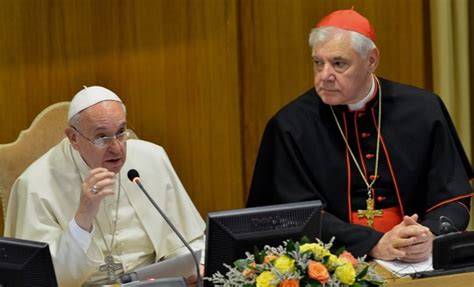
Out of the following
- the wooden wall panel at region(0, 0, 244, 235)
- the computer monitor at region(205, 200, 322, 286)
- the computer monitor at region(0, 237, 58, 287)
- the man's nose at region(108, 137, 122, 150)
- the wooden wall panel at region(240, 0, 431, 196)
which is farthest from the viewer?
the wooden wall panel at region(240, 0, 431, 196)

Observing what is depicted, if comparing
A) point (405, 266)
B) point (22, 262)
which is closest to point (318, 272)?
point (22, 262)

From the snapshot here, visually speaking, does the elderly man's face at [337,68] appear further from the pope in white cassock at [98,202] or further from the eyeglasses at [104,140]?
the eyeglasses at [104,140]

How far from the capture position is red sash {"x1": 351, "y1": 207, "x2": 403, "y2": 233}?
4.49m

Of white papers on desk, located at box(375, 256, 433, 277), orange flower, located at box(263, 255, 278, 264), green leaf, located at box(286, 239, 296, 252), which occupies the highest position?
green leaf, located at box(286, 239, 296, 252)

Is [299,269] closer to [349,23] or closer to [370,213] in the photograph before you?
[370,213]

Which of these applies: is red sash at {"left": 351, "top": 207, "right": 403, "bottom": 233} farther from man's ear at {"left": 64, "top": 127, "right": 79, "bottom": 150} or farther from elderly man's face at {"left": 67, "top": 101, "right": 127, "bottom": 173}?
man's ear at {"left": 64, "top": 127, "right": 79, "bottom": 150}

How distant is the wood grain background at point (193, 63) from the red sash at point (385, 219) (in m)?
1.27

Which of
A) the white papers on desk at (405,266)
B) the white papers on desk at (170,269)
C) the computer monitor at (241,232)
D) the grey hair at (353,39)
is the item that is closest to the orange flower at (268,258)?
the computer monitor at (241,232)

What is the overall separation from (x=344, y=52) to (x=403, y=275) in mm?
1174

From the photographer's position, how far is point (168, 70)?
539 cm

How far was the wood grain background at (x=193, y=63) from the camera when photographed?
5.14 meters

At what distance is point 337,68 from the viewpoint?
4.47 metres

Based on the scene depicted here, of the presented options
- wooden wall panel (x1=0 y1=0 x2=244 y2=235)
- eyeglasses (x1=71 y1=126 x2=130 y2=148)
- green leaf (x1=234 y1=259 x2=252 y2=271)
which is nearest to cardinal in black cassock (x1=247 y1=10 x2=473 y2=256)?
eyeglasses (x1=71 y1=126 x2=130 y2=148)

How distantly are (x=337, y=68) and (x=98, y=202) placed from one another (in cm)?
130
